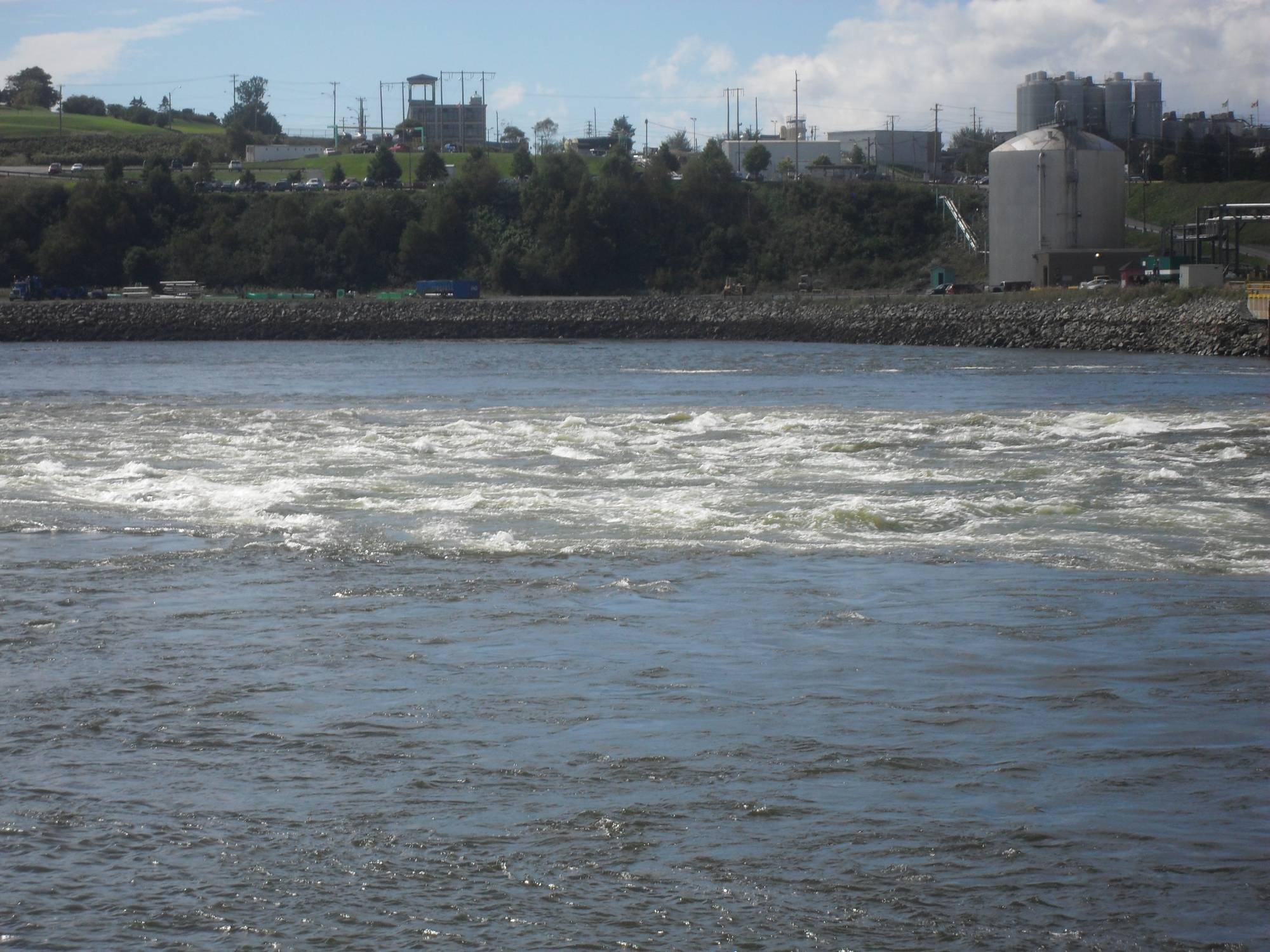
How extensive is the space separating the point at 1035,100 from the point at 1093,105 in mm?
5567

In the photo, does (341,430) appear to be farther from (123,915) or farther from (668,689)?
(123,915)

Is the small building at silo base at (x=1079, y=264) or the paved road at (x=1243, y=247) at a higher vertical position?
the paved road at (x=1243, y=247)

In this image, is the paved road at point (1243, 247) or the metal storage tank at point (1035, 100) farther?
the metal storage tank at point (1035, 100)

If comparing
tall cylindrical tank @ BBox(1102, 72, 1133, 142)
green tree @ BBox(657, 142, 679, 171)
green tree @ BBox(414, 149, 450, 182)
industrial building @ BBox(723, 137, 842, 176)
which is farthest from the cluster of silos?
green tree @ BBox(414, 149, 450, 182)

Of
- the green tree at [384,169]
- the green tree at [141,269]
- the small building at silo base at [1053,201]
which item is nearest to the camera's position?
the small building at silo base at [1053,201]

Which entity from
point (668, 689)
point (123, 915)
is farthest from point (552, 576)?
point (123, 915)

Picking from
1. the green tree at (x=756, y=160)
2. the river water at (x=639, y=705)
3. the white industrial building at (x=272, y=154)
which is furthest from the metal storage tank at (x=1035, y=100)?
the river water at (x=639, y=705)

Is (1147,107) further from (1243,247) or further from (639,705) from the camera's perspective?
(639,705)

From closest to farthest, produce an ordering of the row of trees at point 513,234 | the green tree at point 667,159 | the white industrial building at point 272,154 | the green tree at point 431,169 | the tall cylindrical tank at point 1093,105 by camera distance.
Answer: the row of trees at point 513,234, the green tree at point 667,159, the green tree at point 431,169, the tall cylindrical tank at point 1093,105, the white industrial building at point 272,154

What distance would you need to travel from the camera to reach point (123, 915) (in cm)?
623

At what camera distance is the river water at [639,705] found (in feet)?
20.9

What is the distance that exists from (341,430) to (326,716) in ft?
63.3

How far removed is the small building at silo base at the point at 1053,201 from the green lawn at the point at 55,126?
123m

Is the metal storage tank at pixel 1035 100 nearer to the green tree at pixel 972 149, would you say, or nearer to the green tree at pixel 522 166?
the green tree at pixel 972 149
